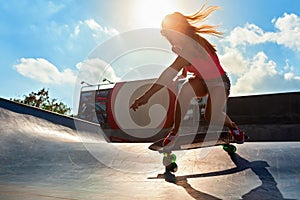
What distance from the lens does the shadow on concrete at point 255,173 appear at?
1639 mm

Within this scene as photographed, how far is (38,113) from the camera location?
673 centimetres

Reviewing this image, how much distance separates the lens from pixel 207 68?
104 inches

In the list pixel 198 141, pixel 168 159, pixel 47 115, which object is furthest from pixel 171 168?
pixel 47 115

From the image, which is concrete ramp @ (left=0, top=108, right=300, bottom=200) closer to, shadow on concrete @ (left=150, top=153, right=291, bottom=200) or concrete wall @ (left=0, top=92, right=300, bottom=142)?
shadow on concrete @ (left=150, top=153, right=291, bottom=200)

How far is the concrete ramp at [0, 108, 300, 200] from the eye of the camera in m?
1.76

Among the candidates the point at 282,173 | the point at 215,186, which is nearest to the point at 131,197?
the point at 215,186

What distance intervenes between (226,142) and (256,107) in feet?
40.8

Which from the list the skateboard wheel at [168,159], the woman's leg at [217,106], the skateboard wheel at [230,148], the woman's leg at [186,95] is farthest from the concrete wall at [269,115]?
the skateboard wheel at [168,159]

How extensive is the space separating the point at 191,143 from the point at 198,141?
12 cm

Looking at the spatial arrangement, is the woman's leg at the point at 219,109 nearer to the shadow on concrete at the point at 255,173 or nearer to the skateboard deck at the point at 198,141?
the skateboard deck at the point at 198,141

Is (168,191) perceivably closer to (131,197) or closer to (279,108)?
(131,197)

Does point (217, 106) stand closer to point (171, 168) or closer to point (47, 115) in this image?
point (171, 168)

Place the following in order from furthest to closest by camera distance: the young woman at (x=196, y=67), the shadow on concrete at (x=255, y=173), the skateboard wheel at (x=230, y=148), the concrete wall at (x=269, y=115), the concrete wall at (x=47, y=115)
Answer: the concrete wall at (x=269, y=115) → the concrete wall at (x=47, y=115) → the skateboard wheel at (x=230, y=148) → the young woman at (x=196, y=67) → the shadow on concrete at (x=255, y=173)

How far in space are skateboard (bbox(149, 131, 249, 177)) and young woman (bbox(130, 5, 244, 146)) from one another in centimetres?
7
